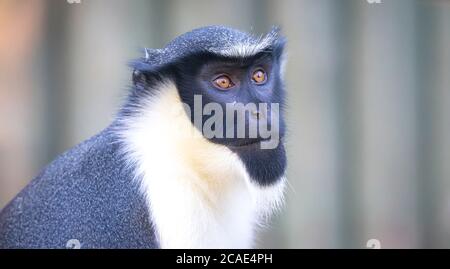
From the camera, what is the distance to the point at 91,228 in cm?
217

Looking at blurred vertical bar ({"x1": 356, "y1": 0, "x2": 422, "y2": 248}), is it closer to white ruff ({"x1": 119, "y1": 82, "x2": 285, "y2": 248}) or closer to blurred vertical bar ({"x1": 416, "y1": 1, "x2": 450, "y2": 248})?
blurred vertical bar ({"x1": 416, "y1": 1, "x2": 450, "y2": 248})

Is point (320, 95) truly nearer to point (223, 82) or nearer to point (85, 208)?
point (223, 82)

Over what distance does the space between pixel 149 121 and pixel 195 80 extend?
20 centimetres

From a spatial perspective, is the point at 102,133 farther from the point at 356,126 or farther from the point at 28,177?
the point at 356,126

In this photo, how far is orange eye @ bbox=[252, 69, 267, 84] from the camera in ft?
7.34

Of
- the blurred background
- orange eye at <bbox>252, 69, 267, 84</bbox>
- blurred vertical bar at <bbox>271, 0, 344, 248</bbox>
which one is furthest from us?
blurred vertical bar at <bbox>271, 0, 344, 248</bbox>

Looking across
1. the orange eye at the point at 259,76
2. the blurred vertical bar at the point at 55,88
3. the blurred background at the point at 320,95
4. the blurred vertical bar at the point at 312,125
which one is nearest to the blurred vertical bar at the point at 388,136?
the blurred background at the point at 320,95

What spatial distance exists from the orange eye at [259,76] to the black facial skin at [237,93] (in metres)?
0.02

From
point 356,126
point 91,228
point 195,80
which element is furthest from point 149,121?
point 356,126

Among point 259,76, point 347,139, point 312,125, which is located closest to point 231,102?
point 259,76

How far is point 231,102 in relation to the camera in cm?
213

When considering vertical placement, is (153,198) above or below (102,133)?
below

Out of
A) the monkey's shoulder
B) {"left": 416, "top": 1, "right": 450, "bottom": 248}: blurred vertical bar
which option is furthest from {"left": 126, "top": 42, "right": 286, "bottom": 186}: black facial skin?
{"left": 416, "top": 1, "right": 450, "bottom": 248}: blurred vertical bar

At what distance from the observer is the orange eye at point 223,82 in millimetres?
2160
